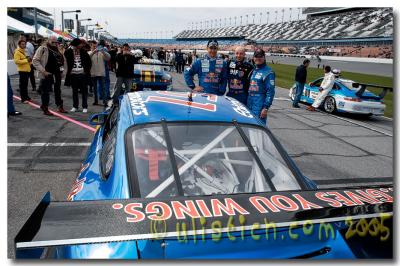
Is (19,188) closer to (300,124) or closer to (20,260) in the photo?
(20,260)

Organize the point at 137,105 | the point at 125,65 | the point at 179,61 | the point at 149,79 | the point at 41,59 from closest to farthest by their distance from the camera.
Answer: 1. the point at 137,105
2. the point at 41,59
3. the point at 125,65
4. the point at 149,79
5. the point at 179,61

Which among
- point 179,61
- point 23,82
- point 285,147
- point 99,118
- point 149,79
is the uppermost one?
point 179,61

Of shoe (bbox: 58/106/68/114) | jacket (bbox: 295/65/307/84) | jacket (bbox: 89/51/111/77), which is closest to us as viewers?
shoe (bbox: 58/106/68/114)

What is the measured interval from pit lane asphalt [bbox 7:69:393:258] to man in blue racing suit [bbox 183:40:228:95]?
1.85 metres

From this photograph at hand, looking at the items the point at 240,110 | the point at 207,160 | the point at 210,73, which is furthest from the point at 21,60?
the point at 207,160

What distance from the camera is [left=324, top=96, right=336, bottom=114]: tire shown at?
10.8 meters

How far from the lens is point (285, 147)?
6352 millimetres

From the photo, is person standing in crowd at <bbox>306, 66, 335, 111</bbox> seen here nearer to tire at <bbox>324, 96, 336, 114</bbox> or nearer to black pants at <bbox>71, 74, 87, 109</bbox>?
tire at <bbox>324, 96, 336, 114</bbox>

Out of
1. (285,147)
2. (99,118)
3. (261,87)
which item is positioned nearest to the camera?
(99,118)

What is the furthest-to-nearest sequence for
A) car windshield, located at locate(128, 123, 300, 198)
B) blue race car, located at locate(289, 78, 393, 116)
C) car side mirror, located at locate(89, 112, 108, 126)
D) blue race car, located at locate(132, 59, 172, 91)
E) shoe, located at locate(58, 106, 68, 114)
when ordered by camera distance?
blue race car, located at locate(289, 78, 393, 116), blue race car, located at locate(132, 59, 172, 91), shoe, located at locate(58, 106, 68, 114), car side mirror, located at locate(89, 112, 108, 126), car windshield, located at locate(128, 123, 300, 198)

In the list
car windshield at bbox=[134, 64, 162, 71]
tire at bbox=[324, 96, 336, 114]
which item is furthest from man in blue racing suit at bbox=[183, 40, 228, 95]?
tire at bbox=[324, 96, 336, 114]

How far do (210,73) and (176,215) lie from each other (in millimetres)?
4655

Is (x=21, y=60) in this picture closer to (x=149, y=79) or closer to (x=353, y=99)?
(x=149, y=79)

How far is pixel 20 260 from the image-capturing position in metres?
1.32
